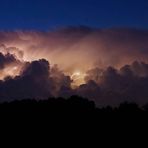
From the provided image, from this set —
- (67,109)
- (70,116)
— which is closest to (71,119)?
(70,116)

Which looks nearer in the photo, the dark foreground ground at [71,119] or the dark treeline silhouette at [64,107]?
the dark foreground ground at [71,119]

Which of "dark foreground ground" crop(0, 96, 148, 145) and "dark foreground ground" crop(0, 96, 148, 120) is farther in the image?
"dark foreground ground" crop(0, 96, 148, 120)

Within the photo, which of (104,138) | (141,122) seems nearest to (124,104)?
(141,122)

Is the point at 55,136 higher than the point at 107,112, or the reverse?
the point at 107,112

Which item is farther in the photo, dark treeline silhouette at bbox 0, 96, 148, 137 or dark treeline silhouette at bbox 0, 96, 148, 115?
dark treeline silhouette at bbox 0, 96, 148, 115

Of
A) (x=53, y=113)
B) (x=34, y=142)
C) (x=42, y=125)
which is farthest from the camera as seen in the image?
(x=53, y=113)

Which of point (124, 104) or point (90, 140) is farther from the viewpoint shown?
point (124, 104)

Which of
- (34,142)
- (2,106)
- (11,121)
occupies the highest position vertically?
(2,106)

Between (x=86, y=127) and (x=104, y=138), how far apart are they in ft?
25.4

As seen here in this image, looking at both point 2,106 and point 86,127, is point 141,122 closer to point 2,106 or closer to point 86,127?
point 86,127

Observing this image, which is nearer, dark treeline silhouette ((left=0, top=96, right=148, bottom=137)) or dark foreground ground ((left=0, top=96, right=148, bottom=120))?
dark treeline silhouette ((left=0, top=96, right=148, bottom=137))

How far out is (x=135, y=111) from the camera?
136 m

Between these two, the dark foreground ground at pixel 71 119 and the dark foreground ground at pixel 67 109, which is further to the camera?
the dark foreground ground at pixel 67 109

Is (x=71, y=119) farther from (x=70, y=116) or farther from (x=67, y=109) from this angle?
(x=67, y=109)
